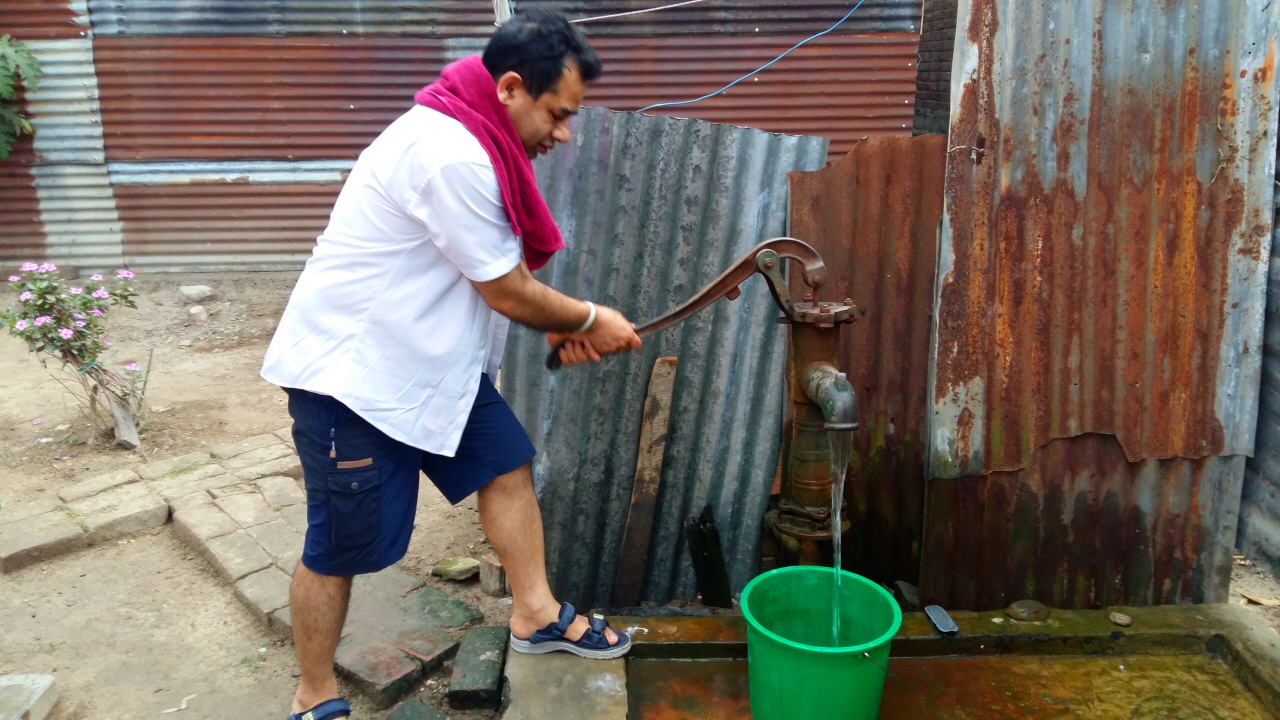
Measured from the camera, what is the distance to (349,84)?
8500mm

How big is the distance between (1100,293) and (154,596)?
11.4ft

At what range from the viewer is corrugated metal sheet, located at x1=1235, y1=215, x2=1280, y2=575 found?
2.83 m

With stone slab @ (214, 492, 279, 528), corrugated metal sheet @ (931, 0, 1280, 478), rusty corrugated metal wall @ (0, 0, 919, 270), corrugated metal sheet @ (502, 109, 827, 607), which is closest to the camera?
corrugated metal sheet @ (931, 0, 1280, 478)

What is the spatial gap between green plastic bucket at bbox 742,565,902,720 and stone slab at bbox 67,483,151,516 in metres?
3.05

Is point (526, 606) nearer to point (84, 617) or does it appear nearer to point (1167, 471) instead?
point (84, 617)

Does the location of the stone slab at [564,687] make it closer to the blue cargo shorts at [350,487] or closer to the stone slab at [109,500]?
the blue cargo shorts at [350,487]

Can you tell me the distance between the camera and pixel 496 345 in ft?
8.76

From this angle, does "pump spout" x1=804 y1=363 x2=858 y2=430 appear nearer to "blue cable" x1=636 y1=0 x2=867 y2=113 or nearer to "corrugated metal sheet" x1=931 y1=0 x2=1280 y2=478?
"corrugated metal sheet" x1=931 y1=0 x2=1280 y2=478

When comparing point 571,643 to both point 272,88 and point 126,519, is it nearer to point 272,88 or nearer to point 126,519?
point 126,519

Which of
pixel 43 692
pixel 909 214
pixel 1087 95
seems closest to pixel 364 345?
pixel 43 692

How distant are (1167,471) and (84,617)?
12.3 ft

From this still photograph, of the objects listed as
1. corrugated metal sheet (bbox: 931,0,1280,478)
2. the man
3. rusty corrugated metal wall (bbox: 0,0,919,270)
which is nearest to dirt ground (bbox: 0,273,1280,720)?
the man

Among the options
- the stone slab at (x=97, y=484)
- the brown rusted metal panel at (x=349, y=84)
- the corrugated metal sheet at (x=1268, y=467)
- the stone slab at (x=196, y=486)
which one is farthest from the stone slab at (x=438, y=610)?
the brown rusted metal panel at (x=349, y=84)

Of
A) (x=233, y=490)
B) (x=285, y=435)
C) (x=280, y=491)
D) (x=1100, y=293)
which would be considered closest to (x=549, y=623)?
(x=1100, y=293)
